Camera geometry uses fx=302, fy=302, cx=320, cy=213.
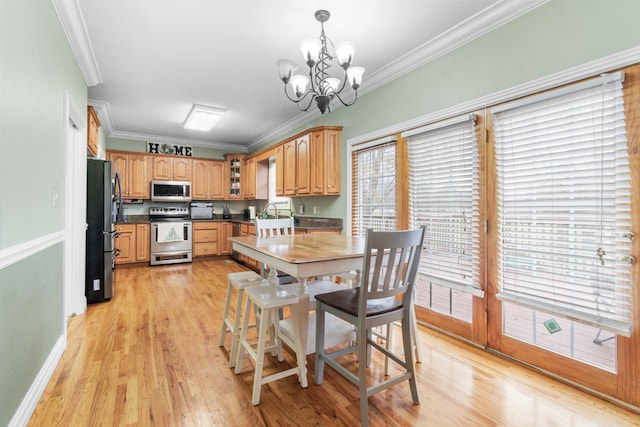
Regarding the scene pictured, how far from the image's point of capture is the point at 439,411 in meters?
1.62

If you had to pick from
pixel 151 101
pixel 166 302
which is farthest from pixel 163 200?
pixel 166 302

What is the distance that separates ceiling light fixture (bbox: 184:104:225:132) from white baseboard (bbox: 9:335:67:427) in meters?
3.19

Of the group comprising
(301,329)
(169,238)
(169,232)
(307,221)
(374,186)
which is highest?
(374,186)

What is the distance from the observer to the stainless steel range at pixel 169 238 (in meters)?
5.58

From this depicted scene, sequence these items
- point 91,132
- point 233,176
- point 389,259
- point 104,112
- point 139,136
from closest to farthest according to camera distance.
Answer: point 389,259
point 91,132
point 104,112
point 139,136
point 233,176

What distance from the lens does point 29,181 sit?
5.38 feet

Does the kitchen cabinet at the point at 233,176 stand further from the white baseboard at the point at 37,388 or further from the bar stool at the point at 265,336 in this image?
the bar stool at the point at 265,336

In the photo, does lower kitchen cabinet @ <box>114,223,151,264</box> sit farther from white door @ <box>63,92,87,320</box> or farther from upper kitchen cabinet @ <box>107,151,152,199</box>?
white door @ <box>63,92,87,320</box>

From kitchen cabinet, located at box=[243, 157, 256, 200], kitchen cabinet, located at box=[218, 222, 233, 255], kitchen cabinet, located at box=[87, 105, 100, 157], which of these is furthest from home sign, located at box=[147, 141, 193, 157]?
kitchen cabinet, located at box=[87, 105, 100, 157]

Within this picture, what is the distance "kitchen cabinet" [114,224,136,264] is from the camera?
5.34m

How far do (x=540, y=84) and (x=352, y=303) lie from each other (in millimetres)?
1896

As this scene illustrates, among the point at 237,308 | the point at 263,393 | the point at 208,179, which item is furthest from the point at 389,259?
the point at 208,179

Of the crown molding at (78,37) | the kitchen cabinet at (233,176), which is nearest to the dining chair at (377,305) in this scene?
the crown molding at (78,37)

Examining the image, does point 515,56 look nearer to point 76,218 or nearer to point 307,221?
point 307,221
